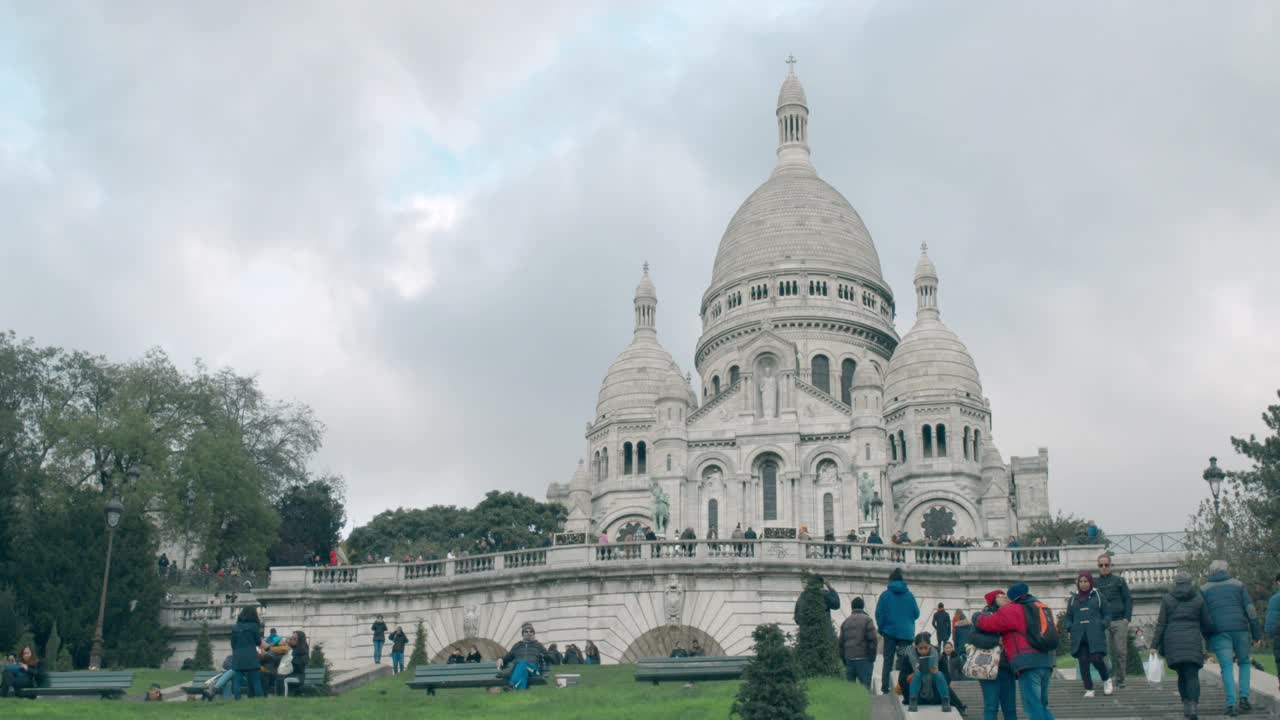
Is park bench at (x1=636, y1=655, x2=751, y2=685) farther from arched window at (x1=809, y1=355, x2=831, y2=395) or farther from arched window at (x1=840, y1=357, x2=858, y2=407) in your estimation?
arched window at (x1=809, y1=355, x2=831, y2=395)

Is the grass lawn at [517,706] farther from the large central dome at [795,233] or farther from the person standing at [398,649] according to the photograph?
the large central dome at [795,233]

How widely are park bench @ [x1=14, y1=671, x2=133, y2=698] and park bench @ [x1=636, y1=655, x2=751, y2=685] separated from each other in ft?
27.9

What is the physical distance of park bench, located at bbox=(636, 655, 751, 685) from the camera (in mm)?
25000

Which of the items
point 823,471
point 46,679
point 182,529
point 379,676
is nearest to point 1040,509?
point 823,471

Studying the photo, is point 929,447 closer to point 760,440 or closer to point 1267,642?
point 760,440

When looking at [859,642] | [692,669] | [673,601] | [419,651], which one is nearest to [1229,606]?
[859,642]

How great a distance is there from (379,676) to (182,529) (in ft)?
66.3

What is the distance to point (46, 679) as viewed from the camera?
25031 millimetres

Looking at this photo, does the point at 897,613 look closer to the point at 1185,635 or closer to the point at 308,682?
the point at 1185,635

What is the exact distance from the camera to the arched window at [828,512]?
255 feet

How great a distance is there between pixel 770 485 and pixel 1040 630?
65.1 meters

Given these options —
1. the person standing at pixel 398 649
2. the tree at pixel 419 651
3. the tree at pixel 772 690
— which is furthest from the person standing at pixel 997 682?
the tree at pixel 419 651

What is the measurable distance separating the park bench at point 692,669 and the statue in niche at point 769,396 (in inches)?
2258

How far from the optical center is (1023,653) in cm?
1617
